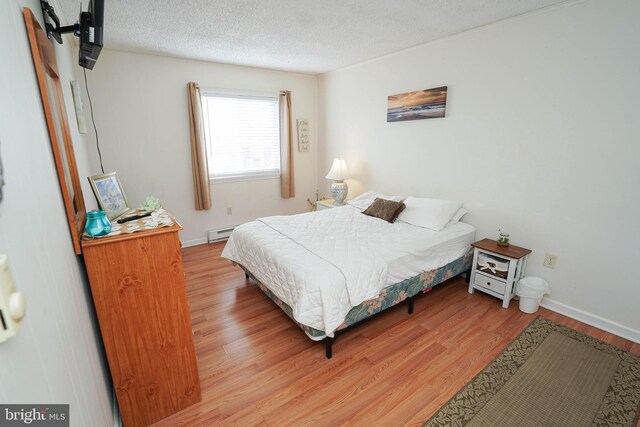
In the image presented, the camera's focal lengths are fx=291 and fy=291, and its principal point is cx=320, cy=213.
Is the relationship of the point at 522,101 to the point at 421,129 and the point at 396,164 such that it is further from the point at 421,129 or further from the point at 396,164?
the point at 396,164

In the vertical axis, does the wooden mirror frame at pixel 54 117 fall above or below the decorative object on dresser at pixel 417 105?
below

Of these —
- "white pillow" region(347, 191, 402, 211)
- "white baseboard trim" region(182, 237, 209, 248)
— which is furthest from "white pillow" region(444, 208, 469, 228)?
"white baseboard trim" region(182, 237, 209, 248)

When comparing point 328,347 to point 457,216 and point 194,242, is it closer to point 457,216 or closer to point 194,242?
point 457,216

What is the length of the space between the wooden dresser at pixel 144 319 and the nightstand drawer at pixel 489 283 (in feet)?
8.36

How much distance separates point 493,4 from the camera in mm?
2289

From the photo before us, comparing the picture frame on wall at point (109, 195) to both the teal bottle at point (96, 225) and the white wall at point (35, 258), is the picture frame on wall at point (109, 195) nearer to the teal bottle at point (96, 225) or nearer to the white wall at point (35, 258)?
the teal bottle at point (96, 225)

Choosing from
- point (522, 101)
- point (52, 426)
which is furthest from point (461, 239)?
point (52, 426)

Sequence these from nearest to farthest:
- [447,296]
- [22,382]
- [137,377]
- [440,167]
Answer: [22,382], [137,377], [447,296], [440,167]

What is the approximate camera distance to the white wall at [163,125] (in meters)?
3.42

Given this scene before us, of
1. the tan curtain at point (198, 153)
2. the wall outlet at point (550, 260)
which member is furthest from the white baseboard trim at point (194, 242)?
the wall outlet at point (550, 260)

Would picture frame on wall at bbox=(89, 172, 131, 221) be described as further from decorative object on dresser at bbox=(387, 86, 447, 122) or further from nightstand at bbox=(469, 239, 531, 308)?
decorative object on dresser at bbox=(387, 86, 447, 122)

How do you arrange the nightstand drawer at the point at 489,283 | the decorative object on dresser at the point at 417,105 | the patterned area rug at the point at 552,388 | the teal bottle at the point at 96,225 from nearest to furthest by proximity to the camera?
the teal bottle at the point at 96,225, the patterned area rug at the point at 552,388, the nightstand drawer at the point at 489,283, the decorative object on dresser at the point at 417,105

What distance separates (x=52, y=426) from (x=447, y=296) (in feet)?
9.59

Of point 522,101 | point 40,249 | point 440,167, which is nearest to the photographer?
point 40,249
